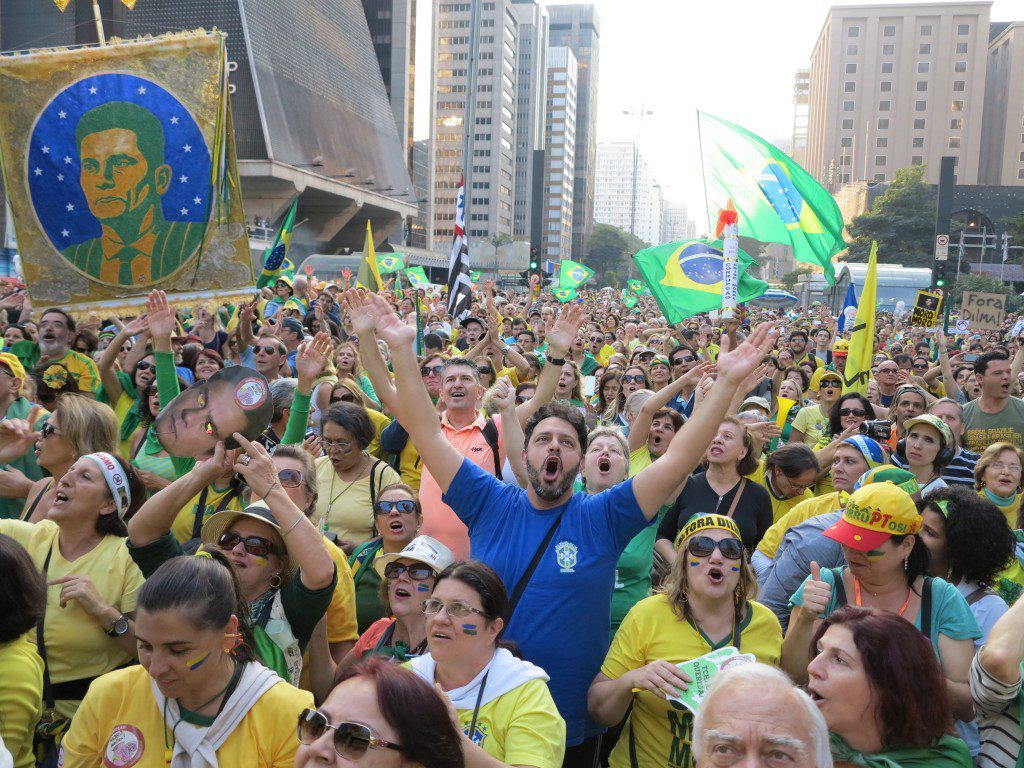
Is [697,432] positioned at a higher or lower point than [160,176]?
lower

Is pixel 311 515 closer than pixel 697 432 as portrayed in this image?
No

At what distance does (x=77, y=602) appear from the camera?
3.27m

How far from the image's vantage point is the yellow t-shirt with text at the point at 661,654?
3203 mm

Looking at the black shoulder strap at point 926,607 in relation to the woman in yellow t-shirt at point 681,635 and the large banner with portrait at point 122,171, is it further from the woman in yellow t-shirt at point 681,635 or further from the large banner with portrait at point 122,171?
the large banner with portrait at point 122,171

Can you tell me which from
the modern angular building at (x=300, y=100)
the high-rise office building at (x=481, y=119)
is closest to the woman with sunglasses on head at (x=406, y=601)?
the modern angular building at (x=300, y=100)

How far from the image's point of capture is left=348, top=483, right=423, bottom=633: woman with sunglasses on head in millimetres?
4109

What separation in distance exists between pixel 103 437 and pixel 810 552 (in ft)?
11.3

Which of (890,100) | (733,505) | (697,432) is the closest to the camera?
(697,432)

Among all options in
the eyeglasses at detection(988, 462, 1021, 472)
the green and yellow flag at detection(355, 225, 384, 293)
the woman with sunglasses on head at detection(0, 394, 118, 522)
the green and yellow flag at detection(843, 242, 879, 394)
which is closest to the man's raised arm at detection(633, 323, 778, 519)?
the eyeglasses at detection(988, 462, 1021, 472)

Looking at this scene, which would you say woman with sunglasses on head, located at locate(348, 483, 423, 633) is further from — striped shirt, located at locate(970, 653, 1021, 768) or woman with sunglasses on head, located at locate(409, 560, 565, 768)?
striped shirt, located at locate(970, 653, 1021, 768)

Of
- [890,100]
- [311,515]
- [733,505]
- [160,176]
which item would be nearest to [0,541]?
[311,515]

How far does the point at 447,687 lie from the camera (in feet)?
9.12

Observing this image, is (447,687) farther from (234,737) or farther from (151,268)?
(151,268)

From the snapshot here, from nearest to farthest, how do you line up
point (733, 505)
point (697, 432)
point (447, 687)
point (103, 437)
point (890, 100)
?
point (447, 687), point (697, 432), point (103, 437), point (733, 505), point (890, 100)
